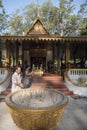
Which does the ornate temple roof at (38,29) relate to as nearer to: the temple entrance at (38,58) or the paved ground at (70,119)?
the temple entrance at (38,58)

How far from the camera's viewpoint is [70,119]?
7293mm

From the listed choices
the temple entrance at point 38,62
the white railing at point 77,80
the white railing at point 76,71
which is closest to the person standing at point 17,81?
the white railing at point 77,80

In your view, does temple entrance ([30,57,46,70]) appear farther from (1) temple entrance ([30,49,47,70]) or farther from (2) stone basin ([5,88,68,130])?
(2) stone basin ([5,88,68,130])

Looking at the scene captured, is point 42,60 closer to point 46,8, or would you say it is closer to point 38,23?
point 38,23

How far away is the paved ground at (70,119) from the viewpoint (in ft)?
21.2

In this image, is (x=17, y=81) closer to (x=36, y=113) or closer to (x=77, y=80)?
(x=36, y=113)

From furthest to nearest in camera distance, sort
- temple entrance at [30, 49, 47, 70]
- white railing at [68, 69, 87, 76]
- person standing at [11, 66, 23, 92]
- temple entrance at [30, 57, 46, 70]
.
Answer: temple entrance at [30, 57, 46, 70], temple entrance at [30, 49, 47, 70], white railing at [68, 69, 87, 76], person standing at [11, 66, 23, 92]

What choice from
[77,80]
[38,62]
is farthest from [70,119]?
[38,62]

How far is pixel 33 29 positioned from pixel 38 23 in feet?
2.39

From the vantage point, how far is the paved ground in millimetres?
6469

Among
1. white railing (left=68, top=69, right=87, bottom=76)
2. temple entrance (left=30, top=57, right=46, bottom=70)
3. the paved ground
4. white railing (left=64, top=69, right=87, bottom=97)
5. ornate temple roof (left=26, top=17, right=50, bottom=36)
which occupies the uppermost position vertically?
ornate temple roof (left=26, top=17, right=50, bottom=36)

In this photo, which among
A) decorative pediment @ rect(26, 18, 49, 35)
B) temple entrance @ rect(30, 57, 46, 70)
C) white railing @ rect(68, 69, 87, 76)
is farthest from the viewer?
decorative pediment @ rect(26, 18, 49, 35)

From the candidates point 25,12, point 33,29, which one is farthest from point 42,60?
point 25,12

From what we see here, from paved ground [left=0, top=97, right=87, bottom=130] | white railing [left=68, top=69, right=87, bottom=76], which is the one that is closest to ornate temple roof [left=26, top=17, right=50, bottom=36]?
white railing [left=68, top=69, right=87, bottom=76]
